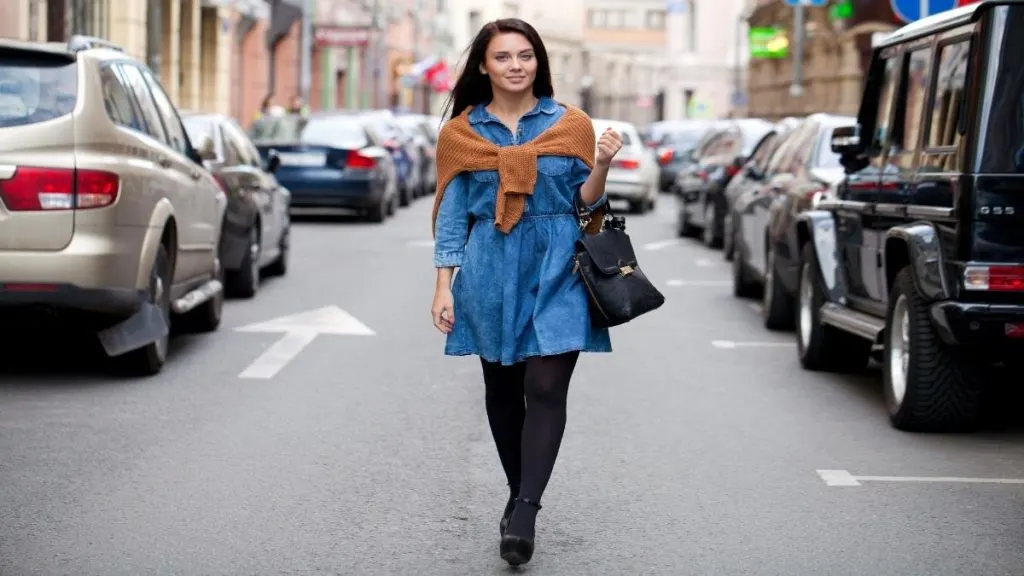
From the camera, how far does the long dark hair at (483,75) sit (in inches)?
227

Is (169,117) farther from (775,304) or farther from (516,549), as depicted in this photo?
(516,549)

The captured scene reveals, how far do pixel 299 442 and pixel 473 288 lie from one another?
2365 millimetres

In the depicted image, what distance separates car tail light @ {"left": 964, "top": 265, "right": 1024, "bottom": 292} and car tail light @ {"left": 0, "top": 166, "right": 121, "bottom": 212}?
4115 mm

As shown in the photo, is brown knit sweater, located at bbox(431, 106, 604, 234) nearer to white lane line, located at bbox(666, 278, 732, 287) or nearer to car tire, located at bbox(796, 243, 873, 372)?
car tire, located at bbox(796, 243, 873, 372)

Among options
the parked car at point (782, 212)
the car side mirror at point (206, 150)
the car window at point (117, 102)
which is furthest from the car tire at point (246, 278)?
the car window at point (117, 102)

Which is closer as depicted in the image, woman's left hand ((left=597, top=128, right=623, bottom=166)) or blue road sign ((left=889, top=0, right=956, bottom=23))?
woman's left hand ((left=597, top=128, right=623, bottom=166))

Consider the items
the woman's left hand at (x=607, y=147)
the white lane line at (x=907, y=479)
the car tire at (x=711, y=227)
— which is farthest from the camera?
the car tire at (x=711, y=227)

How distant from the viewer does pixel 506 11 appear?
4149 inches

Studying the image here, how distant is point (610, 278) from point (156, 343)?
4819mm

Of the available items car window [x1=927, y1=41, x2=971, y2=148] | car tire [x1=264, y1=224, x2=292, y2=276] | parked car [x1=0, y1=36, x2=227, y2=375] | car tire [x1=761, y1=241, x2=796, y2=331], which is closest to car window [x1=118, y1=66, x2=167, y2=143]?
parked car [x1=0, y1=36, x2=227, y2=375]

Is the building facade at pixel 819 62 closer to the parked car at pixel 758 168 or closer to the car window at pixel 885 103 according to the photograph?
the parked car at pixel 758 168

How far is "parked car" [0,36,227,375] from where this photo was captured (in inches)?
355

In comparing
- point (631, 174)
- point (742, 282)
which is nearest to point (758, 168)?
point (742, 282)

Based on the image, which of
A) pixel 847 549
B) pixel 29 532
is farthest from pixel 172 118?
pixel 847 549
